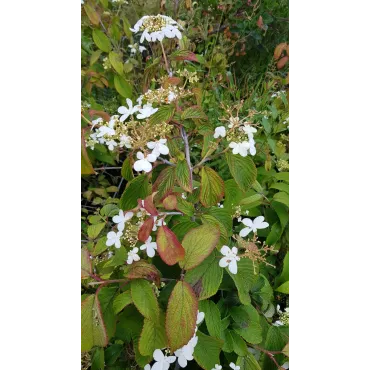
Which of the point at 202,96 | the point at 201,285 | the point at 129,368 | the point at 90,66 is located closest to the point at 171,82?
the point at 202,96

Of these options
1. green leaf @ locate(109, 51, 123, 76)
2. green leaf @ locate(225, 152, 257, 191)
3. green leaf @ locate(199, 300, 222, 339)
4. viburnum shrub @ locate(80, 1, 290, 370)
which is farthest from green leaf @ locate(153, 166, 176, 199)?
green leaf @ locate(109, 51, 123, 76)

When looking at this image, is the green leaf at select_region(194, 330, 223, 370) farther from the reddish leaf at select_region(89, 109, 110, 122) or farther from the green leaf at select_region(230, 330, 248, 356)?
the reddish leaf at select_region(89, 109, 110, 122)

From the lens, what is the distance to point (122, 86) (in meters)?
1.11

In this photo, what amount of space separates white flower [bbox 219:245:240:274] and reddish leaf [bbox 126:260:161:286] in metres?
0.12

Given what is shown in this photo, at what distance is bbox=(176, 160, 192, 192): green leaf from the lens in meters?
0.85

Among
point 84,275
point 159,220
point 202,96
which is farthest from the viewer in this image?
point 202,96

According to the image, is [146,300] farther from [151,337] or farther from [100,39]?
[100,39]

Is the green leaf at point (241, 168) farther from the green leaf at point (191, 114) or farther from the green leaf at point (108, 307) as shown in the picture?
the green leaf at point (108, 307)

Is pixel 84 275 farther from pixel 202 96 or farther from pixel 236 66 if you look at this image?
pixel 236 66

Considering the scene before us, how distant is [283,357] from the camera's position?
96 cm

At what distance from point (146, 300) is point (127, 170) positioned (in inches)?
10.8

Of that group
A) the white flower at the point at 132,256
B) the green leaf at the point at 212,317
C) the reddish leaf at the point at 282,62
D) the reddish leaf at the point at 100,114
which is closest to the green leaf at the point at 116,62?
the reddish leaf at the point at 100,114
